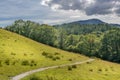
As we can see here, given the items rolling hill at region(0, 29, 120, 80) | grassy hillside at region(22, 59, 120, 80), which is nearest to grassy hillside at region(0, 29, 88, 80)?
rolling hill at region(0, 29, 120, 80)

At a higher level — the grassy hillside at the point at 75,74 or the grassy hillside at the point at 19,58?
the grassy hillside at the point at 19,58

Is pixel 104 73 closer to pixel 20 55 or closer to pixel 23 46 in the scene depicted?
pixel 20 55

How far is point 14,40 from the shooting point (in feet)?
275

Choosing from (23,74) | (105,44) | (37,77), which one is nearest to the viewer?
(37,77)

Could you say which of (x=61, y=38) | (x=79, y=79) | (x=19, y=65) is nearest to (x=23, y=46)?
(x=19, y=65)

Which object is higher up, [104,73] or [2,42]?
[2,42]

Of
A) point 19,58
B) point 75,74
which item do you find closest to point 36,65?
point 19,58

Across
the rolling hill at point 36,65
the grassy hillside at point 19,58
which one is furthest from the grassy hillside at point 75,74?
the grassy hillside at point 19,58

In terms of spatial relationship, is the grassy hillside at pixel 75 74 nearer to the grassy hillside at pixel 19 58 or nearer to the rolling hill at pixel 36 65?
the rolling hill at pixel 36 65

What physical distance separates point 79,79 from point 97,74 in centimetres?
816

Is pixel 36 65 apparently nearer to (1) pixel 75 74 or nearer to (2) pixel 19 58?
(2) pixel 19 58

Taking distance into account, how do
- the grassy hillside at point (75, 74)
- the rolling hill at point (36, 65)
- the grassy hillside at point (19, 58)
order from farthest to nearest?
the grassy hillside at point (19, 58) < the rolling hill at point (36, 65) < the grassy hillside at point (75, 74)

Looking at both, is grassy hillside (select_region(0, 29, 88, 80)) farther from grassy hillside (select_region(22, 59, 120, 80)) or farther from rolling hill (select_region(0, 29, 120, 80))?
grassy hillside (select_region(22, 59, 120, 80))

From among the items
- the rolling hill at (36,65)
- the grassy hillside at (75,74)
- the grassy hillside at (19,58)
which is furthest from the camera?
the grassy hillside at (19,58)
